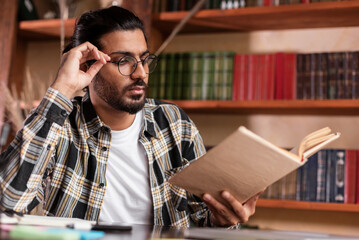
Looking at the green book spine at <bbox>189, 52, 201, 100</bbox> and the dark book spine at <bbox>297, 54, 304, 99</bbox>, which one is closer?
the dark book spine at <bbox>297, 54, 304, 99</bbox>

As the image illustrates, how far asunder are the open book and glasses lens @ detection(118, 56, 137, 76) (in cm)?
53

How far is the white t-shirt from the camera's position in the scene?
140 cm

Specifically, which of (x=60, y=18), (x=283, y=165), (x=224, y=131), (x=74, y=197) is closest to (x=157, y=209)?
(x=74, y=197)

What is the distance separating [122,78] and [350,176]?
112 centimetres

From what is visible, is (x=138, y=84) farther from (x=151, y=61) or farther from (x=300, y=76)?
(x=300, y=76)

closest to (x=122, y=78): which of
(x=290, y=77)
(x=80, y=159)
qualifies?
(x=80, y=159)

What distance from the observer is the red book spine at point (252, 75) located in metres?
2.26

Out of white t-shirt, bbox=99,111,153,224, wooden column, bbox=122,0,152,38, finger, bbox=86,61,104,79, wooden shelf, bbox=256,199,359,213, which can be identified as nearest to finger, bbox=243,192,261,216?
white t-shirt, bbox=99,111,153,224

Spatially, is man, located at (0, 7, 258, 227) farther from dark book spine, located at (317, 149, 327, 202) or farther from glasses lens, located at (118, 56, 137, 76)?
dark book spine, located at (317, 149, 327, 202)

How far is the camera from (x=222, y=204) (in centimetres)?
117

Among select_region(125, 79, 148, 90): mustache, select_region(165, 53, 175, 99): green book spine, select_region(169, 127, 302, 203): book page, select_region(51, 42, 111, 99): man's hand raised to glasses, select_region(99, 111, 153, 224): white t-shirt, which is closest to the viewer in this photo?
select_region(169, 127, 302, 203): book page

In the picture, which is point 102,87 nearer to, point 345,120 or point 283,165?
point 283,165

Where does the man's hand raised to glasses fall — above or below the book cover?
above

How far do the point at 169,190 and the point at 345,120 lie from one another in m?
1.18
